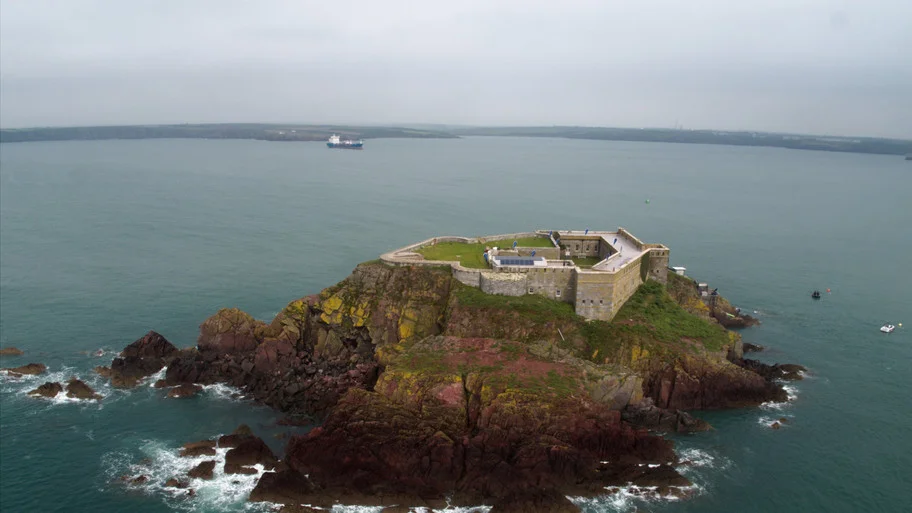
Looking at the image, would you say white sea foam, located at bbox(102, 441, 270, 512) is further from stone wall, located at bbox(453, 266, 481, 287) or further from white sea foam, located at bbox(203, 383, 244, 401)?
stone wall, located at bbox(453, 266, 481, 287)

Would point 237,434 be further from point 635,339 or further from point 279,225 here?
point 279,225

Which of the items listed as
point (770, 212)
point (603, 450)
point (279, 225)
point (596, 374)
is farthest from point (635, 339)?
point (770, 212)

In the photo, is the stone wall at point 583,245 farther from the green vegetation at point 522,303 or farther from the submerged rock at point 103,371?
the submerged rock at point 103,371

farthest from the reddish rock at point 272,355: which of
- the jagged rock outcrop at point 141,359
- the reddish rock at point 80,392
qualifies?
the reddish rock at point 80,392

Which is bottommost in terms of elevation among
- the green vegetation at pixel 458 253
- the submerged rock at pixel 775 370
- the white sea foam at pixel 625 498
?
the white sea foam at pixel 625 498

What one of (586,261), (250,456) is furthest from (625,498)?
(586,261)

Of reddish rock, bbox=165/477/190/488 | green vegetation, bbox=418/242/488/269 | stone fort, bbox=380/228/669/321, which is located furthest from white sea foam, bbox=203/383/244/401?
green vegetation, bbox=418/242/488/269
